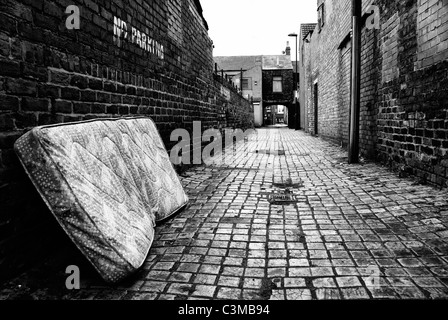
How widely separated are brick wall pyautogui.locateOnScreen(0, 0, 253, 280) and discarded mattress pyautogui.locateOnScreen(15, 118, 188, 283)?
22 cm

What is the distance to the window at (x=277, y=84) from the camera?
41.8 meters

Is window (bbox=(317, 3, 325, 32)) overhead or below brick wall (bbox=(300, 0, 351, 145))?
overhead

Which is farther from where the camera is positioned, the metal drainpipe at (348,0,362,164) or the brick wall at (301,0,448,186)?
the metal drainpipe at (348,0,362,164)

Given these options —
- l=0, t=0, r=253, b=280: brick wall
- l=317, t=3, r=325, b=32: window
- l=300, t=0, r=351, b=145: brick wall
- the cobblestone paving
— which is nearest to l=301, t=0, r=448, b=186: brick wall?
the cobblestone paving

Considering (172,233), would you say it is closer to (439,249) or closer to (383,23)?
(439,249)

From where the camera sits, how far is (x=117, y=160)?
2600mm

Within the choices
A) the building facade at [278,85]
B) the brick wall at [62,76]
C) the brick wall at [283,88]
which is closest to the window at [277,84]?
the building facade at [278,85]

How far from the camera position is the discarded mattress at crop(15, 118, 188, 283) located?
1933mm

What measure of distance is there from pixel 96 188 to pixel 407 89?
181 inches

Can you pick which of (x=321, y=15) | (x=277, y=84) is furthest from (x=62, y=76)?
(x=277, y=84)

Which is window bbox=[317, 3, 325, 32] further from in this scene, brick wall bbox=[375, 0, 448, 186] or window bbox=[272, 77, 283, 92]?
window bbox=[272, 77, 283, 92]

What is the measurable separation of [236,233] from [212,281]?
2.86 ft

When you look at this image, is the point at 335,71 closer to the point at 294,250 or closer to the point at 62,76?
the point at 294,250

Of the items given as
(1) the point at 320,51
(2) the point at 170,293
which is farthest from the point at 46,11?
(1) the point at 320,51
